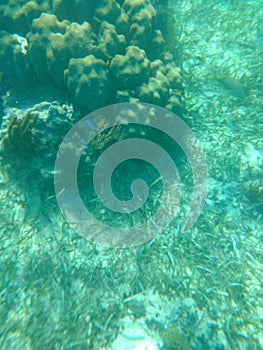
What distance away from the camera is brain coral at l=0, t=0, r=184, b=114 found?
369 centimetres

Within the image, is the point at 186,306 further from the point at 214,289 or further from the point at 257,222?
the point at 257,222

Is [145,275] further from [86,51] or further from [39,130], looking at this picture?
[86,51]

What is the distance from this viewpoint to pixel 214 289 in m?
3.28

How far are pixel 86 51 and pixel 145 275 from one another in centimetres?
351

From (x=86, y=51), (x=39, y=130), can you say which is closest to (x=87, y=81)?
(x=86, y=51)

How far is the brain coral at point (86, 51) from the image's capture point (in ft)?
12.1

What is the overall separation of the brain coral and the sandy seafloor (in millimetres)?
1375

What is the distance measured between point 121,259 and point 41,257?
3.73 ft

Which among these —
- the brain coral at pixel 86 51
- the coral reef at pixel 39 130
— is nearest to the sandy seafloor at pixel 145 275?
the coral reef at pixel 39 130

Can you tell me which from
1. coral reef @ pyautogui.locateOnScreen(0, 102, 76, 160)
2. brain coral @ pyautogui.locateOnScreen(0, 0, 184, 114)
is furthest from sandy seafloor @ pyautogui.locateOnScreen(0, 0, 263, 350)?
brain coral @ pyautogui.locateOnScreen(0, 0, 184, 114)

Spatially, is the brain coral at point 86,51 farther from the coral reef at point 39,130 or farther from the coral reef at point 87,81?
the coral reef at point 39,130

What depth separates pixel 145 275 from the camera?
3312 mm

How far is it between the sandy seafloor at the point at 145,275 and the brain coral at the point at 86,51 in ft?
4.51

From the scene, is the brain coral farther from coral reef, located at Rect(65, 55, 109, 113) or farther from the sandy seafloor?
the sandy seafloor
